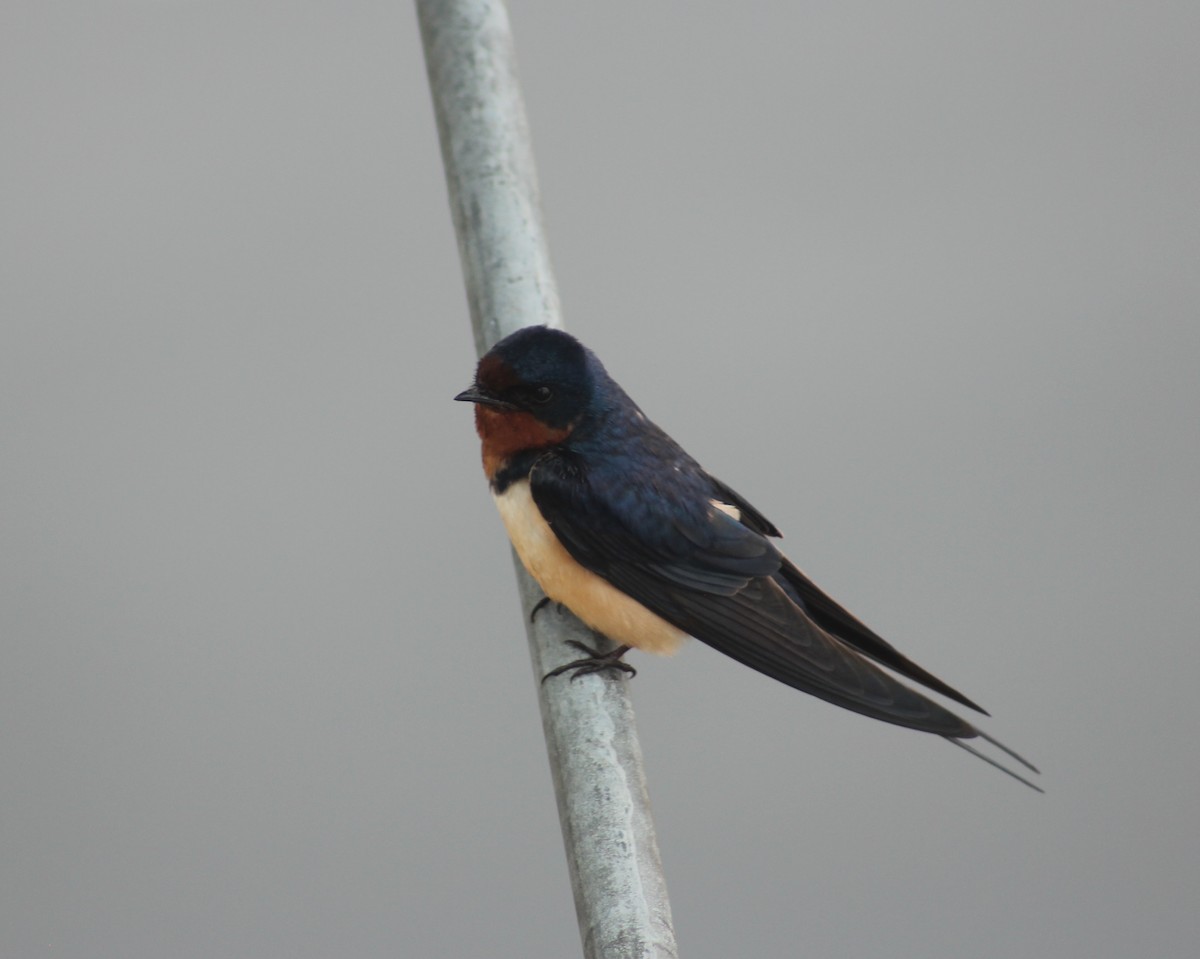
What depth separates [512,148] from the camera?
140 centimetres

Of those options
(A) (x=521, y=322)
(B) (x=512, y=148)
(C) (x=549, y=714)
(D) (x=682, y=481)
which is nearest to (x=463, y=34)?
(B) (x=512, y=148)

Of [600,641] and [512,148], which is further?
[512,148]

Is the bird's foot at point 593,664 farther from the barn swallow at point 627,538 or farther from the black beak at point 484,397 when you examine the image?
the black beak at point 484,397

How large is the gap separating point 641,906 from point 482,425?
21.2 inches

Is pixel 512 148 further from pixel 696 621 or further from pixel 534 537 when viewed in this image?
pixel 696 621

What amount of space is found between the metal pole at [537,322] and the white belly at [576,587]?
25mm

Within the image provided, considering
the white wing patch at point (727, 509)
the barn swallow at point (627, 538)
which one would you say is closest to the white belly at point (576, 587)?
the barn swallow at point (627, 538)

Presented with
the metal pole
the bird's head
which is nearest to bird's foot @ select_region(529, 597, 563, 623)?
the metal pole

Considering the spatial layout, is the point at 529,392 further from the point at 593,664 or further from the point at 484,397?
the point at 593,664

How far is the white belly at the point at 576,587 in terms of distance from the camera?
1248mm

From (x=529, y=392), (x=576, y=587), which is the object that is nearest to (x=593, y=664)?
(x=576, y=587)

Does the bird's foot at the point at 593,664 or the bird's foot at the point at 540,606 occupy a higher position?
the bird's foot at the point at 540,606

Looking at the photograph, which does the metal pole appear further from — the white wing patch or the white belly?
the white wing patch

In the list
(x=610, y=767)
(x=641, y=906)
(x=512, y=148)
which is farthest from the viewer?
(x=512, y=148)
